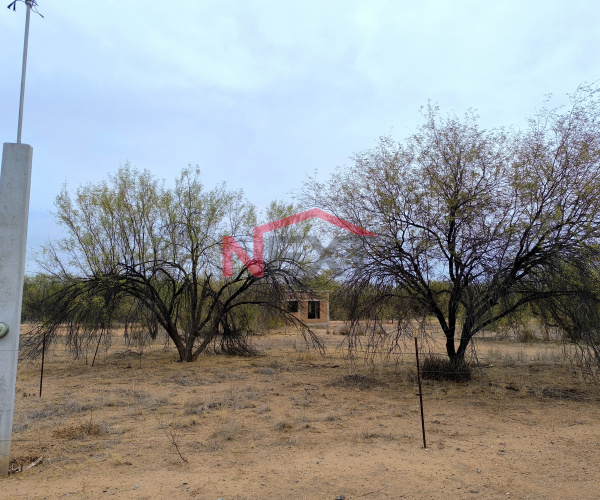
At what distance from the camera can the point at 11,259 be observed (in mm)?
5336

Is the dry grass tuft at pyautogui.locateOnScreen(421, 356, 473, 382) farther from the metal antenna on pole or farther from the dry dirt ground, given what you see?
the metal antenna on pole

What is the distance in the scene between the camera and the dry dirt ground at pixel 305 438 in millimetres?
4961

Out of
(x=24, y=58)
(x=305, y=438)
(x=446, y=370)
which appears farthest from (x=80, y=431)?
(x=446, y=370)

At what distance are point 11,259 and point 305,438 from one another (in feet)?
15.3

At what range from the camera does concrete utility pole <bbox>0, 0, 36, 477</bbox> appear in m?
5.26

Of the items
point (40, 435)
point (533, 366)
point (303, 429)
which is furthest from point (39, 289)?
point (533, 366)

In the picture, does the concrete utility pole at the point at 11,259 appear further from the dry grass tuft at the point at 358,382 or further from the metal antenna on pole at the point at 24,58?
the dry grass tuft at the point at 358,382

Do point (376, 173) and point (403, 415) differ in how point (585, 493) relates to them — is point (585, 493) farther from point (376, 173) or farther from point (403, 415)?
point (376, 173)

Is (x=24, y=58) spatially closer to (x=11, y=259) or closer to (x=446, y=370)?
(x=11, y=259)

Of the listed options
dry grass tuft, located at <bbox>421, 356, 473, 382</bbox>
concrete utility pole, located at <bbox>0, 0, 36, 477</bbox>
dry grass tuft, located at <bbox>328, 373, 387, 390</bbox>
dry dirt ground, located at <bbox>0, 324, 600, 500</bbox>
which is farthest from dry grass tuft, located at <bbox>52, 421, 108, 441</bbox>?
dry grass tuft, located at <bbox>421, 356, 473, 382</bbox>

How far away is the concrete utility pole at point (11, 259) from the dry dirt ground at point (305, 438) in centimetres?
78

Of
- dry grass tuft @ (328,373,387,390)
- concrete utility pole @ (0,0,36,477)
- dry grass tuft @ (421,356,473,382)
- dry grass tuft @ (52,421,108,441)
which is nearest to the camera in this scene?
concrete utility pole @ (0,0,36,477)

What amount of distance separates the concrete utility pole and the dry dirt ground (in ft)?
2.55

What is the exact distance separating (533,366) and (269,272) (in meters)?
9.45
